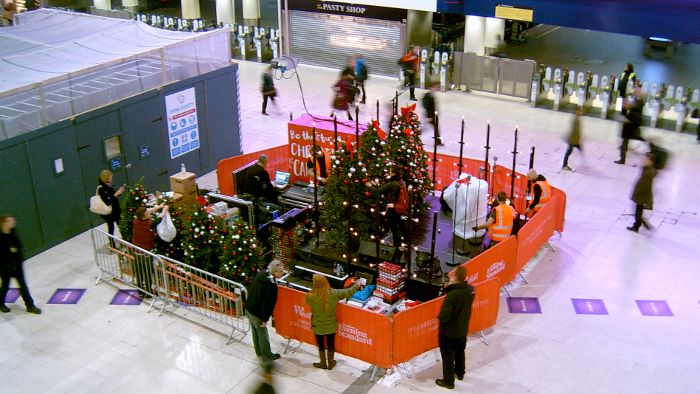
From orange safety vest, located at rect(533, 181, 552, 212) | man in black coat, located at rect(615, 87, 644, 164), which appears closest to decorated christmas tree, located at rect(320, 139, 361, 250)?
orange safety vest, located at rect(533, 181, 552, 212)

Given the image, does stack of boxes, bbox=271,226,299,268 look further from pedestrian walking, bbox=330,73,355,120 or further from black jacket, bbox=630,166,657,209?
pedestrian walking, bbox=330,73,355,120

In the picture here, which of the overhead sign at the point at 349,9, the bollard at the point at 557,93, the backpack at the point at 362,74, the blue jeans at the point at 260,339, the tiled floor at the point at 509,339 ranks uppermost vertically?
the overhead sign at the point at 349,9

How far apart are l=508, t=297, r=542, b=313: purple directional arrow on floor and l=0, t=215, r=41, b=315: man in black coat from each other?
754 centimetres

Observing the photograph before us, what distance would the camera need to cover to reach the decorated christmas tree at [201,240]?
1170cm

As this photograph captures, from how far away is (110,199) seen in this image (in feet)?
43.2

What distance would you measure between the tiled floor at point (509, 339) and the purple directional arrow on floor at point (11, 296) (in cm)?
31

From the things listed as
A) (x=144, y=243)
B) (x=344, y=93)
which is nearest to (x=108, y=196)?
(x=144, y=243)

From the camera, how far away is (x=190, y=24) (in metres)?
29.4

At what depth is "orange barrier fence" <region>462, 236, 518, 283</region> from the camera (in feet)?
37.6

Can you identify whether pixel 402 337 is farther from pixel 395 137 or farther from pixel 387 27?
pixel 387 27

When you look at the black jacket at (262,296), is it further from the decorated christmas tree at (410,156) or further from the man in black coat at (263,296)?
the decorated christmas tree at (410,156)

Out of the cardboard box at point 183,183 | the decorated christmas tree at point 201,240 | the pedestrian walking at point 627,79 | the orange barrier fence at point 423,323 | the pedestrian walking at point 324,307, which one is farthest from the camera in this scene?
the pedestrian walking at point 627,79

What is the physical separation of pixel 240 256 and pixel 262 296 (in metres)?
1.47

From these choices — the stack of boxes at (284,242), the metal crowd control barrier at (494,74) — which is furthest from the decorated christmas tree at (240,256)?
the metal crowd control barrier at (494,74)
